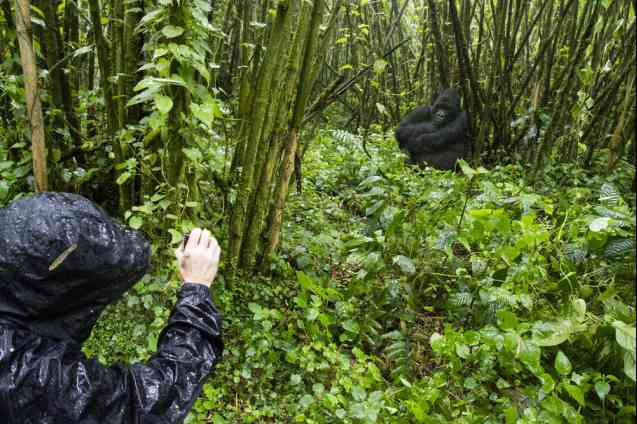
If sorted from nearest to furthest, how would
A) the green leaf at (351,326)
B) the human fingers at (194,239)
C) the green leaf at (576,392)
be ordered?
the human fingers at (194,239) → the green leaf at (576,392) → the green leaf at (351,326)

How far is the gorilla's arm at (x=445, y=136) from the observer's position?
4719 mm

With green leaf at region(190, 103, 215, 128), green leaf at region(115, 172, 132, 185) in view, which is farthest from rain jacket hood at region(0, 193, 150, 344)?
green leaf at region(115, 172, 132, 185)

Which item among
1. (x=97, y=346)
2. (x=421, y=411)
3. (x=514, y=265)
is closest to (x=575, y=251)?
(x=514, y=265)

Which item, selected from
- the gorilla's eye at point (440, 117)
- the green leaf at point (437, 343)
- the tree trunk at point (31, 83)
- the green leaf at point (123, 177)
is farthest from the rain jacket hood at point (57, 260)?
the gorilla's eye at point (440, 117)

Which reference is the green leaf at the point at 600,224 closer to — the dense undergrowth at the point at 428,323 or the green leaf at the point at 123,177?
the dense undergrowth at the point at 428,323

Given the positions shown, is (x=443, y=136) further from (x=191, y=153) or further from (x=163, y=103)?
(x=163, y=103)

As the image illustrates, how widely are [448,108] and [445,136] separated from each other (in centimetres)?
30

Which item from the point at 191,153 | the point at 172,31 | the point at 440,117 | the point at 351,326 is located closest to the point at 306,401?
the point at 351,326

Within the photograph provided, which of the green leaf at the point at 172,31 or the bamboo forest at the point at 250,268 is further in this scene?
the green leaf at the point at 172,31

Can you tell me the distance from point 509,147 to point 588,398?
3271 millimetres

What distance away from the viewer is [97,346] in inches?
78.3

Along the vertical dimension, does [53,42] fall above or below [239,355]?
above

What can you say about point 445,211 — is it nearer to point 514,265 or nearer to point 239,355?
point 514,265

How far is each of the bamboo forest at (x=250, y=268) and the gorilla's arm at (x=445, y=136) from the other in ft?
4.84
